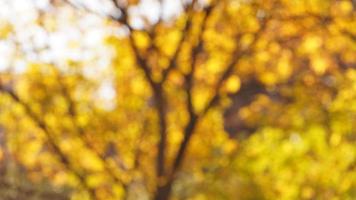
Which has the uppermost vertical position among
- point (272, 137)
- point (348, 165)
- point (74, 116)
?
point (74, 116)

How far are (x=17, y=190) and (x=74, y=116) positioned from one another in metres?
0.83

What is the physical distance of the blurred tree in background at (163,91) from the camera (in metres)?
6.00

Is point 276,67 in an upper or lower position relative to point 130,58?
lower

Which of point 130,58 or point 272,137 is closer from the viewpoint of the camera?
point 130,58

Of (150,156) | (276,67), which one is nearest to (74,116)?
(150,156)

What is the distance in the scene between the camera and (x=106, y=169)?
619cm

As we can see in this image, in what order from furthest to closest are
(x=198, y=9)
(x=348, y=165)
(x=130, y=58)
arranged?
(x=348, y=165) < (x=130, y=58) < (x=198, y=9)

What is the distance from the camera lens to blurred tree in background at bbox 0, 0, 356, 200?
6.00m

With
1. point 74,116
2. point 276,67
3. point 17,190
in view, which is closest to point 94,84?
point 74,116

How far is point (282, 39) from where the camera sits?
20.4 feet

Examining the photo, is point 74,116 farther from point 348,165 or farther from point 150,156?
point 348,165

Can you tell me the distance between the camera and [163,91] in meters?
6.09

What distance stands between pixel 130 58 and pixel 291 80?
1.60 meters

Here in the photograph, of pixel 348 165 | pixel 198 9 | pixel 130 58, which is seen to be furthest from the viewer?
pixel 348 165
